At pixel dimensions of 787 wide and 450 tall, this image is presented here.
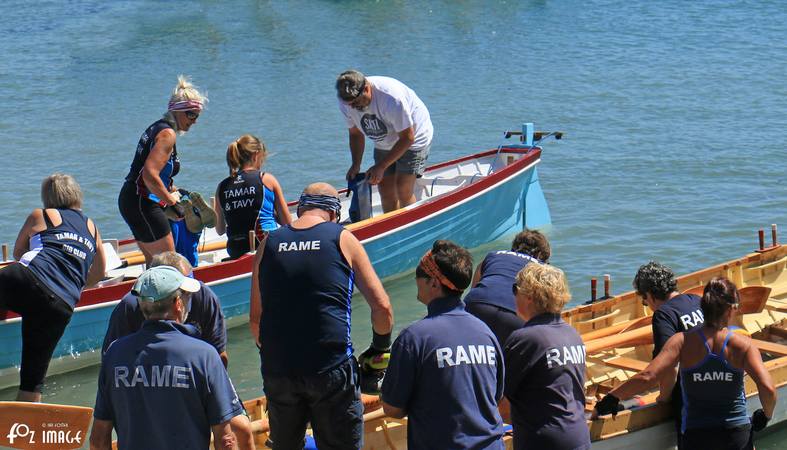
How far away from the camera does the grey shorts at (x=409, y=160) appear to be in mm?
11438

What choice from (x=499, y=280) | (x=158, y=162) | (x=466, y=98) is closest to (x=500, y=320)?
(x=499, y=280)

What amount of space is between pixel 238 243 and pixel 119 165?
1112 cm

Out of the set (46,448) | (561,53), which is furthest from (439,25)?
(46,448)

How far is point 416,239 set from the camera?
Answer: 12555mm

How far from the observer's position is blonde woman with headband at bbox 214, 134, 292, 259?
30.0 ft

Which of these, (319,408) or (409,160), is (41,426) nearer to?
(319,408)

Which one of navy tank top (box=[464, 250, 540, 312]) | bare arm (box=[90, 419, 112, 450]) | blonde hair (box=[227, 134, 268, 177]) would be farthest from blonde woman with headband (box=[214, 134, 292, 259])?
bare arm (box=[90, 419, 112, 450])

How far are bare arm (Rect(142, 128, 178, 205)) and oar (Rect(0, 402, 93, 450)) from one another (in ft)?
11.0

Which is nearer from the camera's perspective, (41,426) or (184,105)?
(41,426)

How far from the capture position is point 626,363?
27.2 feet

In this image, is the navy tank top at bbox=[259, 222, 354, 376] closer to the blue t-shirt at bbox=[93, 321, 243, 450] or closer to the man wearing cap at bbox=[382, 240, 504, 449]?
the man wearing cap at bbox=[382, 240, 504, 449]

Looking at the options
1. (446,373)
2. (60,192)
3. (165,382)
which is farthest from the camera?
(60,192)

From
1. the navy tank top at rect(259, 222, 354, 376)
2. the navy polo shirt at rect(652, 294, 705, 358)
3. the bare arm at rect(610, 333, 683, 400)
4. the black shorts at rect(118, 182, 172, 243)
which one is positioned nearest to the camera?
the navy tank top at rect(259, 222, 354, 376)

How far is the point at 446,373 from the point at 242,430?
0.94m
